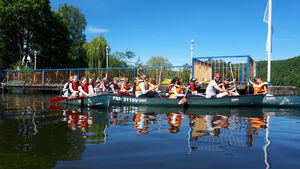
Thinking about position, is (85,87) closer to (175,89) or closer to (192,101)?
(175,89)

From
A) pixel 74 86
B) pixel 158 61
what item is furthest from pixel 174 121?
pixel 158 61

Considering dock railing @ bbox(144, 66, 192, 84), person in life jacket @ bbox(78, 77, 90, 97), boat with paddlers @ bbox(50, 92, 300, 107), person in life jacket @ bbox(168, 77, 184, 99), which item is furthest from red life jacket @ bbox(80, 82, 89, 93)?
dock railing @ bbox(144, 66, 192, 84)

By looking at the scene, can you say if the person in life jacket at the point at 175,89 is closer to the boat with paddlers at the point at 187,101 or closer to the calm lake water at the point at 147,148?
the boat with paddlers at the point at 187,101

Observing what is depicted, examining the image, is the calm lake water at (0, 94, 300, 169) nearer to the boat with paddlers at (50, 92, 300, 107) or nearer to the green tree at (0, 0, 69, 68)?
the boat with paddlers at (50, 92, 300, 107)

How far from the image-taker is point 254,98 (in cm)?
1023

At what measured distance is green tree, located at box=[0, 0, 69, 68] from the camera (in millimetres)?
30281

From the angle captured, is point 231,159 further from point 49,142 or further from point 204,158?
point 49,142

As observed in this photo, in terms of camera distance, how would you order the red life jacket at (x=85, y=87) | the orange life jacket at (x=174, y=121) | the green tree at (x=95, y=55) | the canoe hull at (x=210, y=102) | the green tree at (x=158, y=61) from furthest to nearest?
the green tree at (x=158, y=61)
the green tree at (x=95, y=55)
the red life jacket at (x=85, y=87)
the canoe hull at (x=210, y=102)
the orange life jacket at (x=174, y=121)

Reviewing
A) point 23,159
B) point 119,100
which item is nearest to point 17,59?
point 119,100

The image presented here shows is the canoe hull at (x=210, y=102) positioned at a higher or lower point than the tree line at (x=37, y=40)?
lower

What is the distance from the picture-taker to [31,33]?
1312 inches

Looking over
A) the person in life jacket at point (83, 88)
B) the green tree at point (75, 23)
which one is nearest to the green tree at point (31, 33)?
the green tree at point (75, 23)

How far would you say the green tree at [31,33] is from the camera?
30281 mm

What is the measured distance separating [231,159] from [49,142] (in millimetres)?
2780
